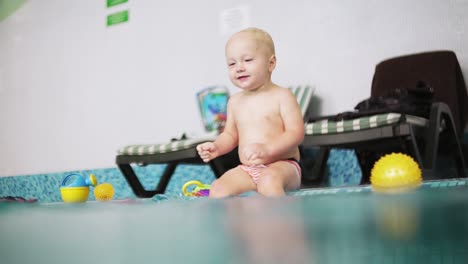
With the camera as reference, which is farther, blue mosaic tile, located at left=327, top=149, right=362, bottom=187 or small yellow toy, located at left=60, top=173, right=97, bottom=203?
blue mosaic tile, located at left=327, top=149, right=362, bottom=187

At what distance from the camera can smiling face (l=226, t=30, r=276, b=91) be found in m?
1.67

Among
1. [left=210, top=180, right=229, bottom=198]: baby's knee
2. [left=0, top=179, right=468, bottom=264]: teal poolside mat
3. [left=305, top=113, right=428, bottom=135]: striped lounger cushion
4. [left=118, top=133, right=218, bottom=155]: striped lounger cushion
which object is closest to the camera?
[left=0, top=179, right=468, bottom=264]: teal poolside mat

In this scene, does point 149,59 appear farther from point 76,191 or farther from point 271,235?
point 271,235

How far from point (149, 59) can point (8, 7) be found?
7.20ft

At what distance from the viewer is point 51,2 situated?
5.06 meters

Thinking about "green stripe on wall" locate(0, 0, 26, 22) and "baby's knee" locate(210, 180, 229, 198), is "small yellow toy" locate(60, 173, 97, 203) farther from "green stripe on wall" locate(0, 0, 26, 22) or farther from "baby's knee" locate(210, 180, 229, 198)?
"green stripe on wall" locate(0, 0, 26, 22)

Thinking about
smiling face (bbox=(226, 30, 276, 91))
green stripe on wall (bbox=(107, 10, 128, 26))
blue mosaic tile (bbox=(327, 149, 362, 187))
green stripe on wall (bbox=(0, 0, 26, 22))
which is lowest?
blue mosaic tile (bbox=(327, 149, 362, 187))

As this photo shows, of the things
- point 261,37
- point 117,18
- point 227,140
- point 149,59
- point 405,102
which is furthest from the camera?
point 117,18

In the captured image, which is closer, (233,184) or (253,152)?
(253,152)

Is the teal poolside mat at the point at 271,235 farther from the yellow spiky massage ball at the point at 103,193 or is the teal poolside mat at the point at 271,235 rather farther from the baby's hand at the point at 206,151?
the yellow spiky massage ball at the point at 103,193

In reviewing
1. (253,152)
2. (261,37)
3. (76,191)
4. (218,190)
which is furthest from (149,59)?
(253,152)

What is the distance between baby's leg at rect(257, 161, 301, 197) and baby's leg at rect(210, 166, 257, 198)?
7 cm

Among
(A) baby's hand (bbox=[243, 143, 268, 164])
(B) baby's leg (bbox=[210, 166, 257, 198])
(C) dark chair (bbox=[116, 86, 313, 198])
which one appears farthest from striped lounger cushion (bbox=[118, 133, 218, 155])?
(A) baby's hand (bbox=[243, 143, 268, 164])

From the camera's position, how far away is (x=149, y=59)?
425 centimetres
